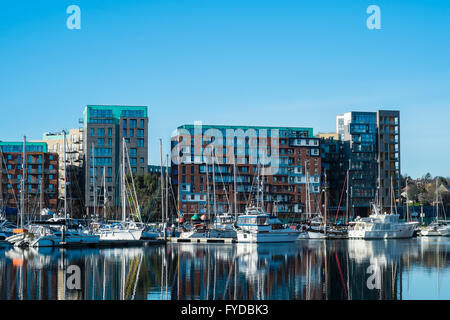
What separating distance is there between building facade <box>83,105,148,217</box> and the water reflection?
75462 millimetres

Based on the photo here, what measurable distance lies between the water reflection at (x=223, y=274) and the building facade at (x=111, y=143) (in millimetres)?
75462

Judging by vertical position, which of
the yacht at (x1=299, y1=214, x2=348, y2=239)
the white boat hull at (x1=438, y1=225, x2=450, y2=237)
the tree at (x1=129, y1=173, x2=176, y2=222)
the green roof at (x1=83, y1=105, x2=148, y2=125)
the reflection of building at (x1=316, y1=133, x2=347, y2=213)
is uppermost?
the green roof at (x1=83, y1=105, x2=148, y2=125)

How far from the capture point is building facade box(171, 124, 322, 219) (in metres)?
148

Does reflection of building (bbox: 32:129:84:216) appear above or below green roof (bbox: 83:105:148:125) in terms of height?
below

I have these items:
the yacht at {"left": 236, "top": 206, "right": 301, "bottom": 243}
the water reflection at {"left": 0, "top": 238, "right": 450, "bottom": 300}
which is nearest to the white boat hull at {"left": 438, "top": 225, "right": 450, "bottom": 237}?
the yacht at {"left": 236, "top": 206, "right": 301, "bottom": 243}

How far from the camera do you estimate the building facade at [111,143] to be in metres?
152

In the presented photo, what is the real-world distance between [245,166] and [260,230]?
6097 cm

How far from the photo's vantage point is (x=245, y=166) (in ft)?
499

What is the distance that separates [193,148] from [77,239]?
2698 inches

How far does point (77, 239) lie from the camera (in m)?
82.7

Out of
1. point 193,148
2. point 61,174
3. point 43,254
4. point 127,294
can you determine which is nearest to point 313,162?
point 193,148

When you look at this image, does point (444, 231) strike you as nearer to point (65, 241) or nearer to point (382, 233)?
point (382, 233)

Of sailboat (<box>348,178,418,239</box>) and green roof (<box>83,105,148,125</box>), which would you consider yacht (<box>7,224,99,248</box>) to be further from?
green roof (<box>83,105,148,125</box>)

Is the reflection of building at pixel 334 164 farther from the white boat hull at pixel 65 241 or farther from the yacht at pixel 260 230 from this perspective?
the white boat hull at pixel 65 241
